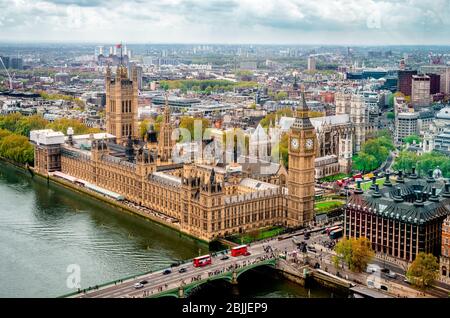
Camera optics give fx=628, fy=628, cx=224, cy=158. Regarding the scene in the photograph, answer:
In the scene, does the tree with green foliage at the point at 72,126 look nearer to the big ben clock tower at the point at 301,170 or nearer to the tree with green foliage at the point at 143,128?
the tree with green foliage at the point at 143,128

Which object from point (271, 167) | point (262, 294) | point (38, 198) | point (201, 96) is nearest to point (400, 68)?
point (201, 96)

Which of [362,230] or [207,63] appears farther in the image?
[207,63]

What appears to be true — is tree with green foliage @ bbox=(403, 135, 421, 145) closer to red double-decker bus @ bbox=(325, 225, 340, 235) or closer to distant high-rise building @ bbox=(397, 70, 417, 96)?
red double-decker bus @ bbox=(325, 225, 340, 235)

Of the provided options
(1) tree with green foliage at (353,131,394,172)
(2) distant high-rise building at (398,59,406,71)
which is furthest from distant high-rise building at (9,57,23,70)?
A: (2) distant high-rise building at (398,59,406,71)

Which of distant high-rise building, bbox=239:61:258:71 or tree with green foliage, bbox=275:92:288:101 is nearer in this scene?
tree with green foliage, bbox=275:92:288:101

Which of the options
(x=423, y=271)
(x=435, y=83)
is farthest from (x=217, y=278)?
(x=435, y=83)

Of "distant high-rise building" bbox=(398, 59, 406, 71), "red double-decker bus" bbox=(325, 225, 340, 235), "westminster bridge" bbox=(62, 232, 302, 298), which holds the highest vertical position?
"distant high-rise building" bbox=(398, 59, 406, 71)

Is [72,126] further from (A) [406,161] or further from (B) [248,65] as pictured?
(B) [248,65]
